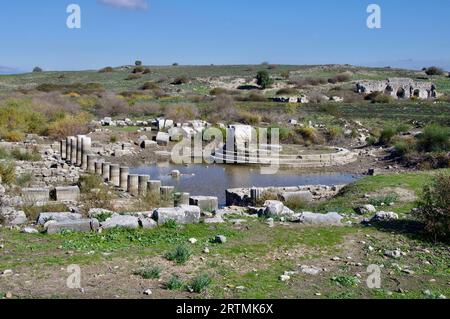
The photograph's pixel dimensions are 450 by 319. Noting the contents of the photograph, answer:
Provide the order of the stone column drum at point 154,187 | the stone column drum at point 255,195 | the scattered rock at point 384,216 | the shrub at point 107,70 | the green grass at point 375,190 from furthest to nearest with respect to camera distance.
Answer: the shrub at point 107,70 → the stone column drum at point 154,187 → the stone column drum at point 255,195 → the green grass at point 375,190 → the scattered rock at point 384,216

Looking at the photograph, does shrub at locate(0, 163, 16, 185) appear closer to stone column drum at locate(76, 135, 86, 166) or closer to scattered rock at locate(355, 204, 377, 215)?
stone column drum at locate(76, 135, 86, 166)

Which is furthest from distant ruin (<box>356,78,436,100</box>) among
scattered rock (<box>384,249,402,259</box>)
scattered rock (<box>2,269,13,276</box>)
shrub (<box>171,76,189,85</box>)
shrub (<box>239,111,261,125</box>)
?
scattered rock (<box>2,269,13,276</box>)

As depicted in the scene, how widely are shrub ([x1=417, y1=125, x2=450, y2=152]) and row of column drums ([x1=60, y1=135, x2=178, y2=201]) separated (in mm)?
13111

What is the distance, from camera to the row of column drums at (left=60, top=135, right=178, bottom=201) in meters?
15.9

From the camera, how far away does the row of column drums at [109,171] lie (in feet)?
52.3

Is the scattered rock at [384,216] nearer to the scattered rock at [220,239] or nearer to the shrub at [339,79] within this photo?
the scattered rock at [220,239]

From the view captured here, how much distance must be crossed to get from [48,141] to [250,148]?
34.8 ft

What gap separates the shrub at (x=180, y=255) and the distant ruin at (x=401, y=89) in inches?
1945

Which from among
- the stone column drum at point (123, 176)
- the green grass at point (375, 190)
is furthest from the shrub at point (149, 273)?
the stone column drum at point (123, 176)

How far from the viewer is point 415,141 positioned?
24406mm

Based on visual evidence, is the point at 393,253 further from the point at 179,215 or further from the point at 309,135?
the point at 309,135

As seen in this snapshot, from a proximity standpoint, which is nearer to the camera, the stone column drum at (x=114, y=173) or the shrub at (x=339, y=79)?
the stone column drum at (x=114, y=173)

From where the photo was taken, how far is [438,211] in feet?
30.7
